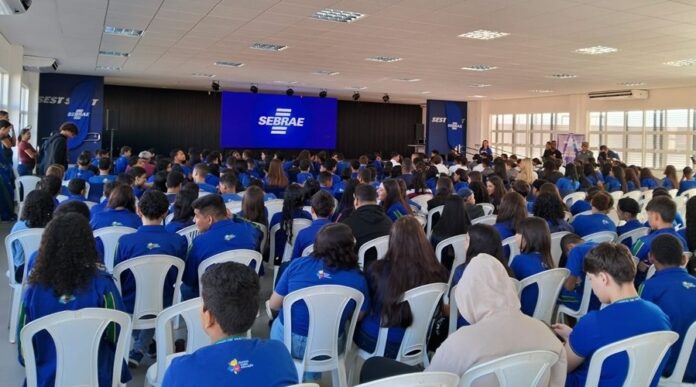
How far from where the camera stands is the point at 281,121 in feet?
72.0

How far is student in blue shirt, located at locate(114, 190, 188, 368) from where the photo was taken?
3.57m

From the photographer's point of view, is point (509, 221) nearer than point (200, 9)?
Yes

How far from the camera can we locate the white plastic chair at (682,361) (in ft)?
9.37

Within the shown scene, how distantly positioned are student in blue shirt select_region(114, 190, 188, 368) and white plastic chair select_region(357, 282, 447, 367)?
1.52m

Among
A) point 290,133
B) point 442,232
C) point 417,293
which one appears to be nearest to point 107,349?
point 417,293

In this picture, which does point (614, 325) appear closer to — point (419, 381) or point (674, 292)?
point (674, 292)

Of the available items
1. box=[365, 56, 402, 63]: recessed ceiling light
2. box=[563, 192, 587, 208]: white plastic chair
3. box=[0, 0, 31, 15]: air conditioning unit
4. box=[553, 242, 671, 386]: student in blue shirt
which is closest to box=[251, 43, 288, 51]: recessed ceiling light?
box=[365, 56, 402, 63]: recessed ceiling light

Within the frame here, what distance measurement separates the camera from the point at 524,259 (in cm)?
375

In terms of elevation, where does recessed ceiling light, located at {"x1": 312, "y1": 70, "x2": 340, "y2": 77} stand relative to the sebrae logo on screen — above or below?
above

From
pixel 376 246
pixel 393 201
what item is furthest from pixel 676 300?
pixel 393 201

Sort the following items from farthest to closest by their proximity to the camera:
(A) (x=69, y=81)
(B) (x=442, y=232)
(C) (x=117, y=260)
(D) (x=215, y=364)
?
(A) (x=69, y=81) → (B) (x=442, y=232) → (C) (x=117, y=260) → (D) (x=215, y=364)

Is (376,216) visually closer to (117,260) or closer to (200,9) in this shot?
(117,260)

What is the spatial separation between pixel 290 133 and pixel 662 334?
20410 mm

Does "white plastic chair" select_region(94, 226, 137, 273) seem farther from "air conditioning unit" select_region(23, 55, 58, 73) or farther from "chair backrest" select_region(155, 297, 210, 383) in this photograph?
"air conditioning unit" select_region(23, 55, 58, 73)
